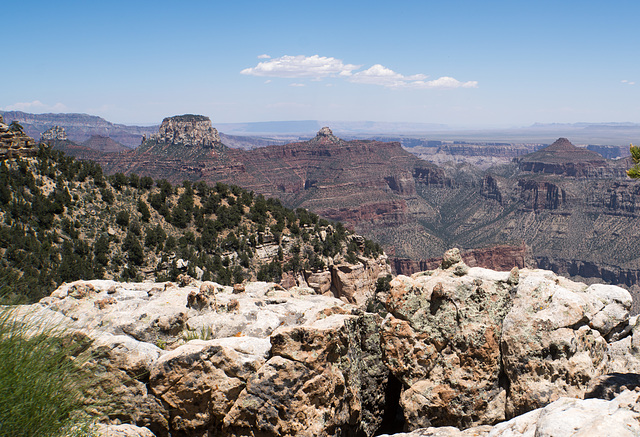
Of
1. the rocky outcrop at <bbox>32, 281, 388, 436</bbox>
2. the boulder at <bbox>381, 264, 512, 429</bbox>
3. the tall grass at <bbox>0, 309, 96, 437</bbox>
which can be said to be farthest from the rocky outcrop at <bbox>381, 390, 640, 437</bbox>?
the tall grass at <bbox>0, 309, 96, 437</bbox>

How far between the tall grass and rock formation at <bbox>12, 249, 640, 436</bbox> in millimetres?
1675

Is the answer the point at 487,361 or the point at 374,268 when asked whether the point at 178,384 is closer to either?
the point at 487,361

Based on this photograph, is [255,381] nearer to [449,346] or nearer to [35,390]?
[35,390]

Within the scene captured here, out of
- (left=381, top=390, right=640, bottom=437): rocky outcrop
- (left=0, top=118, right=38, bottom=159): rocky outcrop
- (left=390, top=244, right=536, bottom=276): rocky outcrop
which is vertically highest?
(left=0, top=118, right=38, bottom=159): rocky outcrop

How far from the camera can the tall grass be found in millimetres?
5969

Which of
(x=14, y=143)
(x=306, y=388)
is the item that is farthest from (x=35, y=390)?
(x=14, y=143)

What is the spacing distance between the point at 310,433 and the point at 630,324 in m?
8.25

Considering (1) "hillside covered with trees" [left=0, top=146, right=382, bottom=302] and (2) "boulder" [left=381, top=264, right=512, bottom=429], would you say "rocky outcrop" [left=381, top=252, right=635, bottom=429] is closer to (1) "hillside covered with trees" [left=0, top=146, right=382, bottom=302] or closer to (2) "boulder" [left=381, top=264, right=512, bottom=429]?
(2) "boulder" [left=381, top=264, right=512, bottom=429]

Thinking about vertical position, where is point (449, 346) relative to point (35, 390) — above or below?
below

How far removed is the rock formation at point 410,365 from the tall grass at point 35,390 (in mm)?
1675

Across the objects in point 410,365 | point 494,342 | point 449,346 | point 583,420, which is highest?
point 583,420

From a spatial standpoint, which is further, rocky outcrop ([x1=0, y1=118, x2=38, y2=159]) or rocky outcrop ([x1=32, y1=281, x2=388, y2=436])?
rocky outcrop ([x1=0, y1=118, x2=38, y2=159])

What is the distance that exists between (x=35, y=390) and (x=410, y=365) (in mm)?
7385

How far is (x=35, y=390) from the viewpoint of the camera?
247 inches
